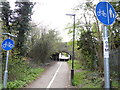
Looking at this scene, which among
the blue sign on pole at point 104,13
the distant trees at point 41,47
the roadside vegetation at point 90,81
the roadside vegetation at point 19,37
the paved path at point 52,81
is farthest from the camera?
the distant trees at point 41,47

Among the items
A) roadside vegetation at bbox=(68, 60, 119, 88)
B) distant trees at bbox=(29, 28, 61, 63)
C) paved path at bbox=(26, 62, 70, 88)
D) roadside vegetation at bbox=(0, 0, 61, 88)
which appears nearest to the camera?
roadside vegetation at bbox=(68, 60, 119, 88)

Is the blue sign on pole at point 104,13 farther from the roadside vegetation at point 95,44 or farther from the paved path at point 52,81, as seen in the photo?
the paved path at point 52,81

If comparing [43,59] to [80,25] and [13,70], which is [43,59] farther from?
[13,70]

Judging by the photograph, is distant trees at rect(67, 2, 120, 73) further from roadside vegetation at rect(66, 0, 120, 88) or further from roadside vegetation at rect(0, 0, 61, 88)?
roadside vegetation at rect(0, 0, 61, 88)

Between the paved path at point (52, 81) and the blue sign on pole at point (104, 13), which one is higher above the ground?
the blue sign on pole at point (104, 13)

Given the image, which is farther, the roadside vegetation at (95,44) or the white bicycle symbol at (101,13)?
the roadside vegetation at (95,44)

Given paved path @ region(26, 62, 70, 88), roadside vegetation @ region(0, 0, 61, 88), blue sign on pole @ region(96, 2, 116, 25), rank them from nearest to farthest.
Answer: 1. blue sign on pole @ region(96, 2, 116, 25)
2. paved path @ region(26, 62, 70, 88)
3. roadside vegetation @ region(0, 0, 61, 88)

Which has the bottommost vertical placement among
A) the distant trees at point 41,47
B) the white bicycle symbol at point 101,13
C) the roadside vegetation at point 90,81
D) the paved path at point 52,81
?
the paved path at point 52,81

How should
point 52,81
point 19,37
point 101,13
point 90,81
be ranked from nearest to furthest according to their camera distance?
point 101,13
point 90,81
point 52,81
point 19,37

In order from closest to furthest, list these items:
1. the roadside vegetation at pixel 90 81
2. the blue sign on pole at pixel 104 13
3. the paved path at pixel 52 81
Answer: the blue sign on pole at pixel 104 13, the roadside vegetation at pixel 90 81, the paved path at pixel 52 81

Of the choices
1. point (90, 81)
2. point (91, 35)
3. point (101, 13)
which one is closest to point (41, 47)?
point (91, 35)

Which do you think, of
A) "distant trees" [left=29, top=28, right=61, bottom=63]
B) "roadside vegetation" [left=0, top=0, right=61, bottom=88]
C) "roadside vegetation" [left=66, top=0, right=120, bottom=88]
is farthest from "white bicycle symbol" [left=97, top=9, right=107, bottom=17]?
"distant trees" [left=29, top=28, right=61, bottom=63]

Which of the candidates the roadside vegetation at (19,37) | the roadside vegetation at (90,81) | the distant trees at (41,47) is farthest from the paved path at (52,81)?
the distant trees at (41,47)

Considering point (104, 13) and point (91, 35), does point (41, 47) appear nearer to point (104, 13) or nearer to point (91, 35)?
point (91, 35)
